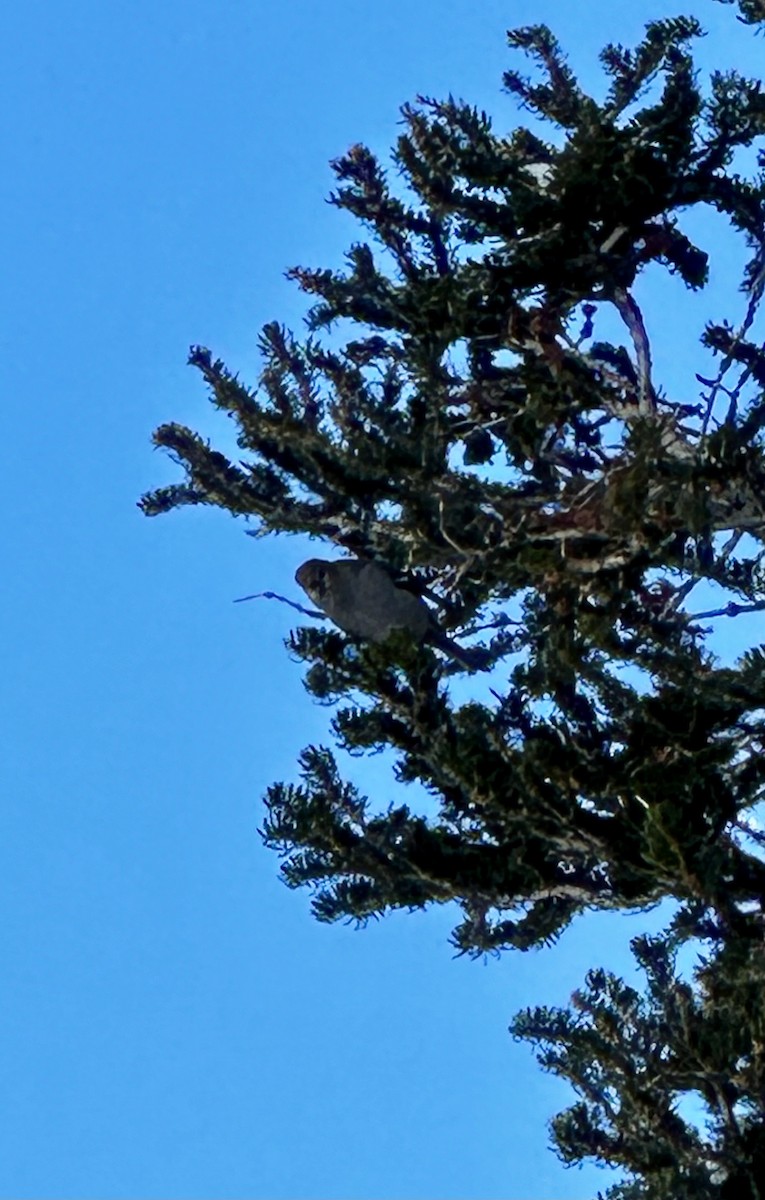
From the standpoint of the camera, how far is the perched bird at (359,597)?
26.6 ft

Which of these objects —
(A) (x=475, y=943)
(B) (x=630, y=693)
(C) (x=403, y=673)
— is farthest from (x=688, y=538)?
(A) (x=475, y=943)

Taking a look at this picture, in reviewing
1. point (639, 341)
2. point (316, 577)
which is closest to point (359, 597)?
point (316, 577)

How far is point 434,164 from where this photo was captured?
890 cm

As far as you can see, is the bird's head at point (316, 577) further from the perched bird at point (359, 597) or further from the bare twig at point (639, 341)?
the bare twig at point (639, 341)

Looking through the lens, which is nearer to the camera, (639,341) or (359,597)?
(359,597)

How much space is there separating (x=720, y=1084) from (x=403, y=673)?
2.30m

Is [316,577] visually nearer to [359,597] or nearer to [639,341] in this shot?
[359,597]

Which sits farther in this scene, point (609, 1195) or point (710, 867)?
point (609, 1195)

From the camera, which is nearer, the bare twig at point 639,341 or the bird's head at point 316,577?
the bird's head at point 316,577

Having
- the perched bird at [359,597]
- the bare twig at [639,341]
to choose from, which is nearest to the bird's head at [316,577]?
the perched bird at [359,597]

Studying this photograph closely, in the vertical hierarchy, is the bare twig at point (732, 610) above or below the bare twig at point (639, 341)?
below

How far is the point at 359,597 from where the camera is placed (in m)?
8.14

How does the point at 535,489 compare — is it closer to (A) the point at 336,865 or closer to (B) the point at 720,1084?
(A) the point at 336,865

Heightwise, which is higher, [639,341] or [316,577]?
[639,341]
